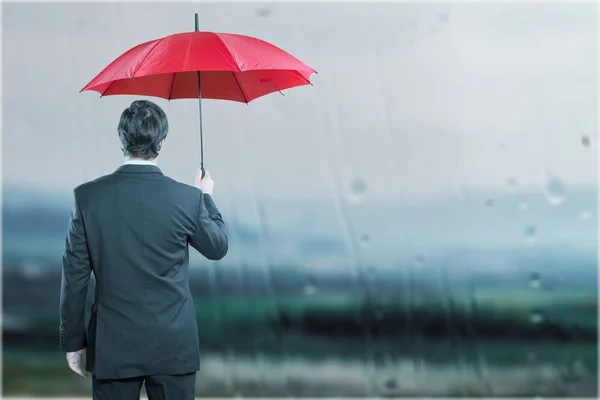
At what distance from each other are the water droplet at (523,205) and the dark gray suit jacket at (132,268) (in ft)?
6.66

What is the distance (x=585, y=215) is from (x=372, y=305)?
1.00 meters

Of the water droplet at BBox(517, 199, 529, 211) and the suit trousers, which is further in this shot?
the water droplet at BBox(517, 199, 529, 211)

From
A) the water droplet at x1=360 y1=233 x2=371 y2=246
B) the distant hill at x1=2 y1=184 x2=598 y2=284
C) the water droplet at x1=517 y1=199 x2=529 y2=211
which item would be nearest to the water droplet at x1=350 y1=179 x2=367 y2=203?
the distant hill at x1=2 y1=184 x2=598 y2=284

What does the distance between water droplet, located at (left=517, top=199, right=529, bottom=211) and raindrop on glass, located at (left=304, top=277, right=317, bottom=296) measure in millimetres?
935

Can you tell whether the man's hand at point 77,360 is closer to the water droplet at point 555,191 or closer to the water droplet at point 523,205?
the water droplet at point 523,205

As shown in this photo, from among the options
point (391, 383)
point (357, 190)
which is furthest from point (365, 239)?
point (391, 383)

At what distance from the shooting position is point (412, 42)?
12.5ft

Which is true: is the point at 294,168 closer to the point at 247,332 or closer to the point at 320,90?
the point at 320,90

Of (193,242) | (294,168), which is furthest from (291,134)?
(193,242)

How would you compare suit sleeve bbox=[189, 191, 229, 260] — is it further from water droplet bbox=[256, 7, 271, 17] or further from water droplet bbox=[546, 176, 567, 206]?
water droplet bbox=[546, 176, 567, 206]

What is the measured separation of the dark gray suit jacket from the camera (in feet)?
6.72

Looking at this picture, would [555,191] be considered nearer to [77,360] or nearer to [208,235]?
[208,235]

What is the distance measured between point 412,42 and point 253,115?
754mm

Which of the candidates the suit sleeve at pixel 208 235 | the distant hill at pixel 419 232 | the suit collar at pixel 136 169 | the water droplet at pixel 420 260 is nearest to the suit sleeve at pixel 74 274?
the suit collar at pixel 136 169
